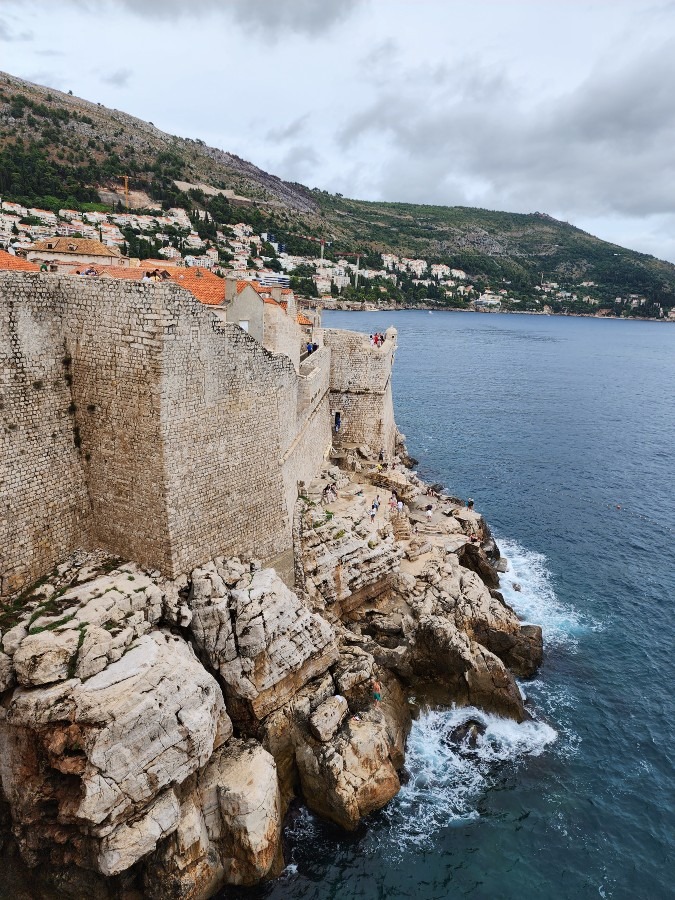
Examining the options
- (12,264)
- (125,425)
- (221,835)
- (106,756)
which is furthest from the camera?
(12,264)

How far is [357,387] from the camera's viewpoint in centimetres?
2658

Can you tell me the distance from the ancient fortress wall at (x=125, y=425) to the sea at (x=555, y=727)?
7.92 metres

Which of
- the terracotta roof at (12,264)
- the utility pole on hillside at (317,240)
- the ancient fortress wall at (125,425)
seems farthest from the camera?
the utility pole on hillside at (317,240)

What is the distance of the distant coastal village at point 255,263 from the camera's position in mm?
23531

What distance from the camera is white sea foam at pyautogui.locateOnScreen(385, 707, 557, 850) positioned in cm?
1347

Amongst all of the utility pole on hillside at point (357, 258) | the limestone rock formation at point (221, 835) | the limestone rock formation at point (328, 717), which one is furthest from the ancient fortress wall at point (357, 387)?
the utility pole on hillside at point (357, 258)

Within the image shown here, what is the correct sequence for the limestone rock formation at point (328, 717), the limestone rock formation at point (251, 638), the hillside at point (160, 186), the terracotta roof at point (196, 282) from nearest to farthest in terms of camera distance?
the limestone rock formation at point (251, 638) → the limestone rock formation at point (328, 717) → the terracotta roof at point (196, 282) → the hillside at point (160, 186)

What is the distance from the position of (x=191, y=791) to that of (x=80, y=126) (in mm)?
139639

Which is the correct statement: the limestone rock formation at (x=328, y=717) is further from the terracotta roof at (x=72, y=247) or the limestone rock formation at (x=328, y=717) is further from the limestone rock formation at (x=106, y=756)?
the terracotta roof at (x=72, y=247)

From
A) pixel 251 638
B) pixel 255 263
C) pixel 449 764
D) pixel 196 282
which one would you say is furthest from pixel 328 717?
pixel 255 263

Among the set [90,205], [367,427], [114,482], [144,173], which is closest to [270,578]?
[114,482]

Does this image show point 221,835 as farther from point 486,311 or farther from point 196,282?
point 486,311

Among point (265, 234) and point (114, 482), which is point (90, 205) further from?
point (114, 482)

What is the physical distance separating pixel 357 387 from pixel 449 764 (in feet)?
54.7
